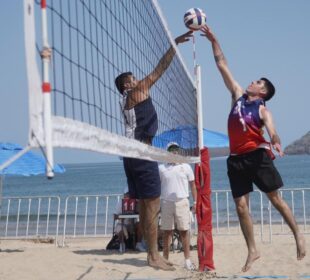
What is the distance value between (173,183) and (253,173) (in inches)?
85.6

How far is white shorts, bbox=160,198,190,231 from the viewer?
6.87m

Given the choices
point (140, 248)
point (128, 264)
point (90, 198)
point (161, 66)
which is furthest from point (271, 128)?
point (90, 198)

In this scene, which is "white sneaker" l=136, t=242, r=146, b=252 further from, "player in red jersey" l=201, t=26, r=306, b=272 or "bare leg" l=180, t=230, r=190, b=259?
"player in red jersey" l=201, t=26, r=306, b=272

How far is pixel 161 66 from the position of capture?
535cm

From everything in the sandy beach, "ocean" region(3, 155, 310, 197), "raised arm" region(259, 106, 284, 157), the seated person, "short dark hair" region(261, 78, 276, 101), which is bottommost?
the sandy beach

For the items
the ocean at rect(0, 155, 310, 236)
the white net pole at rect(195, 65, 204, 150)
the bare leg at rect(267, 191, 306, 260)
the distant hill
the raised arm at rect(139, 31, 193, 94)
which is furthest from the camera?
the distant hill

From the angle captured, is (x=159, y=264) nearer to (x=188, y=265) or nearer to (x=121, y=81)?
(x=188, y=265)

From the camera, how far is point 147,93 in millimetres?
5164

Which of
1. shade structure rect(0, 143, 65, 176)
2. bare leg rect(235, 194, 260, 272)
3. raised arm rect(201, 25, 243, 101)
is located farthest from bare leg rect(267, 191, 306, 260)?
shade structure rect(0, 143, 65, 176)

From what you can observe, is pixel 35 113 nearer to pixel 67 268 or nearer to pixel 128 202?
pixel 67 268

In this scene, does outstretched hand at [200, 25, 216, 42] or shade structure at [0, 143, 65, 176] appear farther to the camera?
shade structure at [0, 143, 65, 176]

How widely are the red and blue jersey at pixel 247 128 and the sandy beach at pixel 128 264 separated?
165cm

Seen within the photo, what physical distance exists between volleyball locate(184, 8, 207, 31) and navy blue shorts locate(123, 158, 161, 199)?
1573mm

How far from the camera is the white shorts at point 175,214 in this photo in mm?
6867
